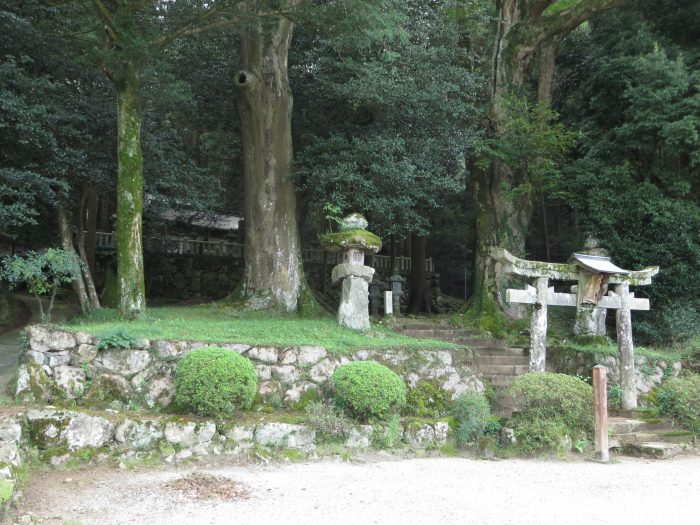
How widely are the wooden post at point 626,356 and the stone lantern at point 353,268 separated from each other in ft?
15.7

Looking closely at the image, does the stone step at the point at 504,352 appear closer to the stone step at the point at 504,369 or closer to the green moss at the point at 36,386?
the stone step at the point at 504,369

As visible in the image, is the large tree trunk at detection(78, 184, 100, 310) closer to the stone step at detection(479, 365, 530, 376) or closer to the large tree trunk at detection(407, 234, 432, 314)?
the stone step at detection(479, 365, 530, 376)

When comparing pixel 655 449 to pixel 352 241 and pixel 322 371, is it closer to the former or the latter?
pixel 322 371

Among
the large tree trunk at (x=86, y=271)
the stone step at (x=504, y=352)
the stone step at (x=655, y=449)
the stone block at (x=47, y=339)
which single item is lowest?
the stone step at (x=655, y=449)

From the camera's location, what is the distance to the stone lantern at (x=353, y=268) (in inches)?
439

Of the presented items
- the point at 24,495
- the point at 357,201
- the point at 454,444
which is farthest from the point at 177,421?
the point at 357,201

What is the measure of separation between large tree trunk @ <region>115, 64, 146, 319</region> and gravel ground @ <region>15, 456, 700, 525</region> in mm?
3870

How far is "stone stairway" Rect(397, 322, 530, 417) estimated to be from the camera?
1041 centimetres

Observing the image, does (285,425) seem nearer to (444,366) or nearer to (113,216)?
(444,366)

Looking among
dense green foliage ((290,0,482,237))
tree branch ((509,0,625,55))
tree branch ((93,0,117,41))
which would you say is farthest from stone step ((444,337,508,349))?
tree branch ((93,0,117,41))

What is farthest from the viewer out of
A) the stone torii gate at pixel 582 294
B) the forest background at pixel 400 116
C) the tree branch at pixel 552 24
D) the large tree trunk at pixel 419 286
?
the large tree trunk at pixel 419 286

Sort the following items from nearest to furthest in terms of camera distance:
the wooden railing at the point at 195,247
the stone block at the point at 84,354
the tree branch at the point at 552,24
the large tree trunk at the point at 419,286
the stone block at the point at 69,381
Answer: the stone block at the point at 69,381, the stone block at the point at 84,354, the tree branch at the point at 552,24, the wooden railing at the point at 195,247, the large tree trunk at the point at 419,286

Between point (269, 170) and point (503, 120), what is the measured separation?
6170 mm

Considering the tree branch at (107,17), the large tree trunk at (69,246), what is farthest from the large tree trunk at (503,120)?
the tree branch at (107,17)
